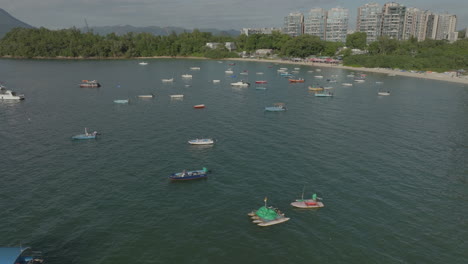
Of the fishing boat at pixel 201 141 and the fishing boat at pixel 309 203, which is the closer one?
the fishing boat at pixel 309 203

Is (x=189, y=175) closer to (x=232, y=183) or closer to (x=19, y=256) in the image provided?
(x=232, y=183)

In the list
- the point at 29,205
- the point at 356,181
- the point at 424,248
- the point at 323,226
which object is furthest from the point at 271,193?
the point at 29,205

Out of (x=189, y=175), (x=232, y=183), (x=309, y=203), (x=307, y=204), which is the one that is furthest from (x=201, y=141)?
(x=309, y=203)

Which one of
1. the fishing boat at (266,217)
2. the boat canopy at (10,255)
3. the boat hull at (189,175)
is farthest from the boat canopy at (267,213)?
the boat canopy at (10,255)

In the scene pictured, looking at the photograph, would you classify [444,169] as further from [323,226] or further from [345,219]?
[323,226]

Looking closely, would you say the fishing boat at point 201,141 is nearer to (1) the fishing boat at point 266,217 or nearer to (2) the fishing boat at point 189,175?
(2) the fishing boat at point 189,175

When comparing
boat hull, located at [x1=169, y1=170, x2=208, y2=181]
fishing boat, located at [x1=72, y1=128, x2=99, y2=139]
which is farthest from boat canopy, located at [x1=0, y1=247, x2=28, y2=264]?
fishing boat, located at [x1=72, y1=128, x2=99, y2=139]
